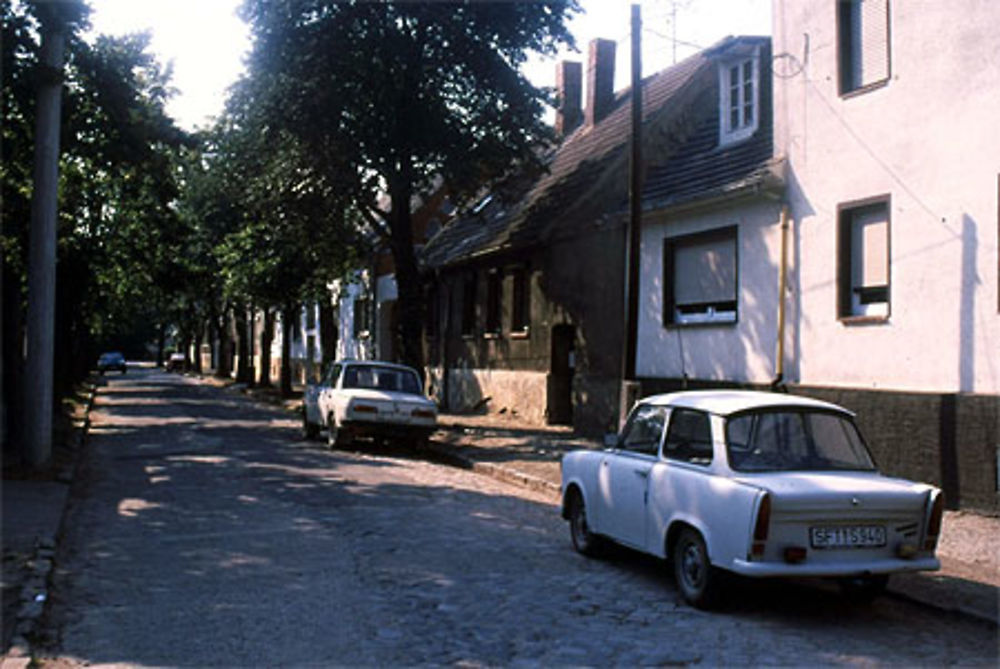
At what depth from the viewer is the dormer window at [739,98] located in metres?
17.3

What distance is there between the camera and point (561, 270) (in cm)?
2278

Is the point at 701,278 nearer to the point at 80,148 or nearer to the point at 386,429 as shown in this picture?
the point at 386,429

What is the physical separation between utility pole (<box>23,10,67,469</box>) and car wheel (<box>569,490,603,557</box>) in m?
7.78

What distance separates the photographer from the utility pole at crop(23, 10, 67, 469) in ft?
42.0

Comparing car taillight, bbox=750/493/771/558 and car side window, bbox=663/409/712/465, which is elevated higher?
car side window, bbox=663/409/712/465

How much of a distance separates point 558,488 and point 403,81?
457 inches

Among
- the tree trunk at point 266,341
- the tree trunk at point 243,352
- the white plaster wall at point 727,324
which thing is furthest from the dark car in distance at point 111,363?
the white plaster wall at point 727,324

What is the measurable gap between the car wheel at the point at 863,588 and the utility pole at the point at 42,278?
1025 centimetres

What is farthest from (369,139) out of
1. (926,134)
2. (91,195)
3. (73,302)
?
(926,134)

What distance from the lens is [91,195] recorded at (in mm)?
24766

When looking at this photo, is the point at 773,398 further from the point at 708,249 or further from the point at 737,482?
the point at 708,249

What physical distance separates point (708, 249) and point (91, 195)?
15.9 meters

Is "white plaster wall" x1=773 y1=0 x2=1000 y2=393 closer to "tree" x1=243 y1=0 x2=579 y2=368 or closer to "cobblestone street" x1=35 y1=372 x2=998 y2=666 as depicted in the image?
"cobblestone street" x1=35 y1=372 x2=998 y2=666

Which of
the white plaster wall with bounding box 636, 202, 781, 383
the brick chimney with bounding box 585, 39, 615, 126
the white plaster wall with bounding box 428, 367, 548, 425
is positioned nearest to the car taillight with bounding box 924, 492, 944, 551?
the white plaster wall with bounding box 636, 202, 781, 383
